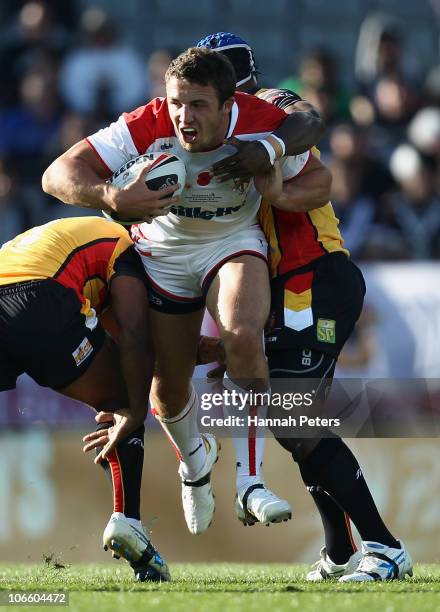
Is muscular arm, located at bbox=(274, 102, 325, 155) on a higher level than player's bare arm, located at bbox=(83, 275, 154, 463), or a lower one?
higher

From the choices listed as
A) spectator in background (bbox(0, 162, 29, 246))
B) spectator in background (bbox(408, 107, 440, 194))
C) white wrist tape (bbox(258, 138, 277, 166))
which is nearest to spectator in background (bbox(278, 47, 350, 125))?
spectator in background (bbox(408, 107, 440, 194))

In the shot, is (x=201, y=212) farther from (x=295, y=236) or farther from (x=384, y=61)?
(x=384, y=61)

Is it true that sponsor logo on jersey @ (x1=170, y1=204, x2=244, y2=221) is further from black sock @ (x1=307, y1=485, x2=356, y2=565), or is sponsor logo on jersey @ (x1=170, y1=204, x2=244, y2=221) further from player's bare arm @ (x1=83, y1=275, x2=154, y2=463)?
black sock @ (x1=307, y1=485, x2=356, y2=565)

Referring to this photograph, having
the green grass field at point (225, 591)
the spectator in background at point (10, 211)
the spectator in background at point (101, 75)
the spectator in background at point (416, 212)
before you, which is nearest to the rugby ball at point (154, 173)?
the green grass field at point (225, 591)

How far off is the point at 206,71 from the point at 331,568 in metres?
2.79

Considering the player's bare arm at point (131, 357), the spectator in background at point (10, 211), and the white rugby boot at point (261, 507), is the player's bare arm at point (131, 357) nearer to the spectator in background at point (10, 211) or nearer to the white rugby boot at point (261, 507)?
the white rugby boot at point (261, 507)

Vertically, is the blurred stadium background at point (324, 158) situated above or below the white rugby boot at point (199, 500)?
below

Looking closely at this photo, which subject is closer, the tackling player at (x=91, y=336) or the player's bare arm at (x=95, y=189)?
the player's bare arm at (x=95, y=189)

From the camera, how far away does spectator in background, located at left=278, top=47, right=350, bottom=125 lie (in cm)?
1307

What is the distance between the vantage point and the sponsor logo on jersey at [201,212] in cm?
686

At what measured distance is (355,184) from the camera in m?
12.3

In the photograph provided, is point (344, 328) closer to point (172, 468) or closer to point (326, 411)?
point (326, 411)

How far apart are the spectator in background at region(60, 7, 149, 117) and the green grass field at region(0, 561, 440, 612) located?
6.68 meters

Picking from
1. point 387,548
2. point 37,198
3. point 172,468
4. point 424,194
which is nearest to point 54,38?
point 37,198
